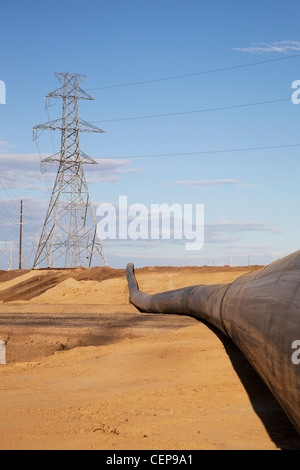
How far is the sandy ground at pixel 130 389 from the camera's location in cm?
318

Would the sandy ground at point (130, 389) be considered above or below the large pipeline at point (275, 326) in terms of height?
below

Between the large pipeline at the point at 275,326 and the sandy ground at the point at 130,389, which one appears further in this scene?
the sandy ground at the point at 130,389

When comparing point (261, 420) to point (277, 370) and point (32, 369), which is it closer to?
point (277, 370)

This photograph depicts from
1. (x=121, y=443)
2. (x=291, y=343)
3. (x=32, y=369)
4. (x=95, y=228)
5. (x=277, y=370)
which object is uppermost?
(x=95, y=228)

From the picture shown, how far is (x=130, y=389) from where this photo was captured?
4.76 m

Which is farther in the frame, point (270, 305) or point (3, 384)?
point (3, 384)

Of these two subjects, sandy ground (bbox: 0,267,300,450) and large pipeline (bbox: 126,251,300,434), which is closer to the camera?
large pipeline (bbox: 126,251,300,434)

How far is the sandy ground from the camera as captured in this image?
125 inches

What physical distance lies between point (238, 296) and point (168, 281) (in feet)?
52.6

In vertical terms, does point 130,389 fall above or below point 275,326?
below

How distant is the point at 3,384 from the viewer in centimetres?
558

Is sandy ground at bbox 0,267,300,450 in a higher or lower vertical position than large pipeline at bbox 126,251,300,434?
lower

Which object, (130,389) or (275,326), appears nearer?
(275,326)
